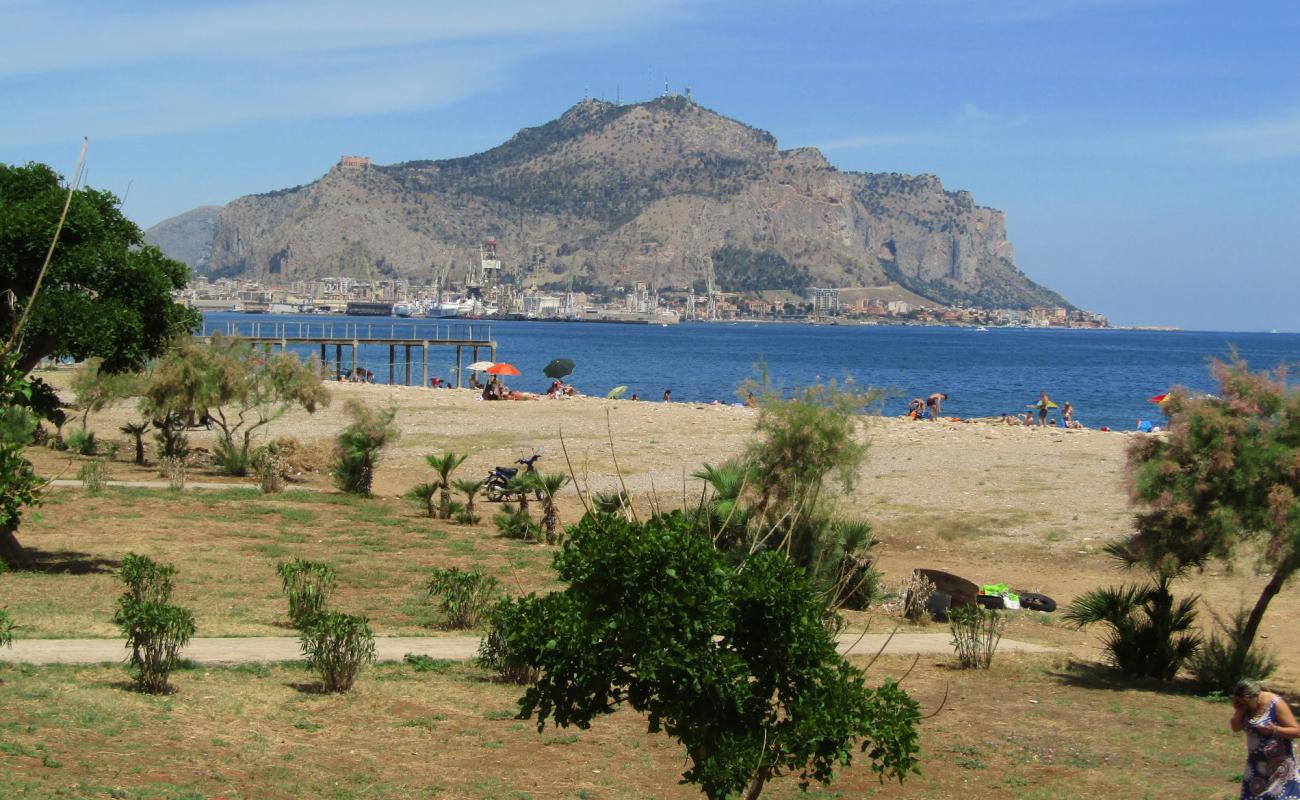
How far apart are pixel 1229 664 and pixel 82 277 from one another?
11.9 metres

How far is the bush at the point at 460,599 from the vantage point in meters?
12.8

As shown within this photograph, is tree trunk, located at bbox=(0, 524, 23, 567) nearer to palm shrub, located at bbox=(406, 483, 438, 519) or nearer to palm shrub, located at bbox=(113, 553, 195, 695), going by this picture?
palm shrub, located at bbox=(113, 553, 195, 695)

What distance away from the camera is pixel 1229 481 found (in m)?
11.7

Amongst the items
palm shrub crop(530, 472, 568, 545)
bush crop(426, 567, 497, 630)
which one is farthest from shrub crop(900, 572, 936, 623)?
palm shrub crop(530, 472, 568, 545)

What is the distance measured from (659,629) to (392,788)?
10.8ft

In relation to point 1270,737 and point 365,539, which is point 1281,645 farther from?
point 365,539

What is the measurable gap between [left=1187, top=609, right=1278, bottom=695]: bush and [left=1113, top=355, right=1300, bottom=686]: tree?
50 mm

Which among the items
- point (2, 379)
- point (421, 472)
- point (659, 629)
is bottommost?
point (421, 472)

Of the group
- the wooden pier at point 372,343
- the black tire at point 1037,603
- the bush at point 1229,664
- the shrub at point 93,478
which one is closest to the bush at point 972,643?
the bush at point 1229,664

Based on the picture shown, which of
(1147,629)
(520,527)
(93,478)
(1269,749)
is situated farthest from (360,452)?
(1269,749)

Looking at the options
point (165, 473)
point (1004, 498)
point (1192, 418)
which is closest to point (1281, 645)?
point (1192, 418)

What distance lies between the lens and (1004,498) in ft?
82.2

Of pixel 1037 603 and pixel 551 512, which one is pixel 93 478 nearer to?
pixel 551 512

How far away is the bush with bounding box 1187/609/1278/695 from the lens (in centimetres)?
1184
